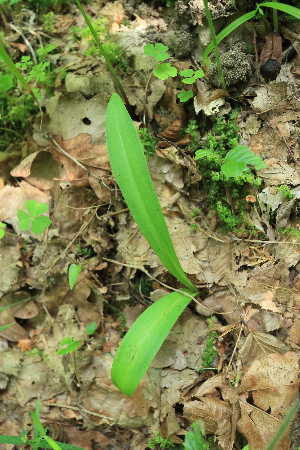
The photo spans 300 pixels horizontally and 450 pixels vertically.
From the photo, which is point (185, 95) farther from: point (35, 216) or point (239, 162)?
point (35, 216)

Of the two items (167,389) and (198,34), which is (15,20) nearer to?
(198,34)

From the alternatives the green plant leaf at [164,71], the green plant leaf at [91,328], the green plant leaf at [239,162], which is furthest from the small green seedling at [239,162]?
the green plant leaf at [91,328]

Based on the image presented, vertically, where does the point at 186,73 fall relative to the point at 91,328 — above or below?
above

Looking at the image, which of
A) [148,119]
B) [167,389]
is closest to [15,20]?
[148,119]

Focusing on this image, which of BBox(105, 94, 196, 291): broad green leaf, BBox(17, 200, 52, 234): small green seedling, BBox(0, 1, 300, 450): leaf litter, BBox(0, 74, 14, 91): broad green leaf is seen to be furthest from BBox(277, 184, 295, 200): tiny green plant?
BBox(0, 74, 14, 91): broad green leaf

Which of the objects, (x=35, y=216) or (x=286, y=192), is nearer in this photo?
(x=286, y=192)

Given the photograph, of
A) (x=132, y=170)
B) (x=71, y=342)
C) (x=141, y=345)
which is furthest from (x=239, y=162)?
(x=71, y=342)

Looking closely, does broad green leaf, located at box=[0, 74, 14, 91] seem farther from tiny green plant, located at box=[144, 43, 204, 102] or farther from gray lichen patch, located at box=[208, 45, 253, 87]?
gray lichen patch, located at box=[208, 45, 253, 87]
